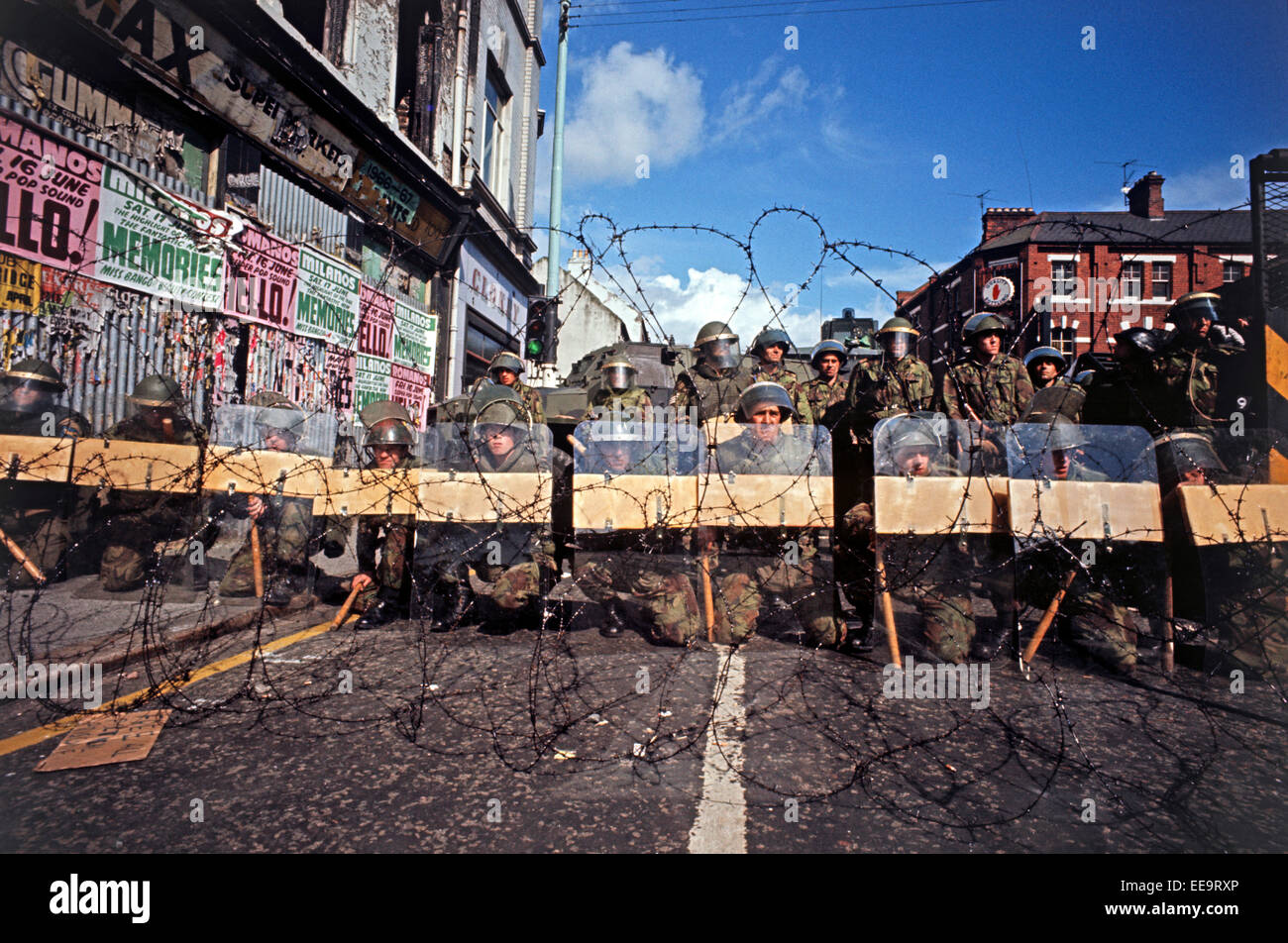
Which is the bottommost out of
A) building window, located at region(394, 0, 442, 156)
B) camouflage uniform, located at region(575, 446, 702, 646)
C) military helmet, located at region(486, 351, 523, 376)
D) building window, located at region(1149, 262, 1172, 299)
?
camouflage uniform, located at region(575, 446, 702, 646)

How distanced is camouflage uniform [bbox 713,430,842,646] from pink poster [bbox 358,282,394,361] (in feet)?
29.2

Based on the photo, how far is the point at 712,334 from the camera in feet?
23.3

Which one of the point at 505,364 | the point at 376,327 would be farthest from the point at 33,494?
the point at 376,327

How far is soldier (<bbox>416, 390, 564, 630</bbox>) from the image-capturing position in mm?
4117

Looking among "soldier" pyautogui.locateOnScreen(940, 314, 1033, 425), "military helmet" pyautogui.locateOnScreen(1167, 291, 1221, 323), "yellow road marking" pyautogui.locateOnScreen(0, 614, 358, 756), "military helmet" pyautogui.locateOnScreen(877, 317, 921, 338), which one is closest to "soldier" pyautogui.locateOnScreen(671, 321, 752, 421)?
"military helmet" pyautogui.locateOnScreen(877, 317, 921, 338)

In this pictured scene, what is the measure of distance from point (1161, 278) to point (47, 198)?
36538 mm

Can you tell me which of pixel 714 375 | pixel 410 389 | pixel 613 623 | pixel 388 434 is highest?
pixel 410 389

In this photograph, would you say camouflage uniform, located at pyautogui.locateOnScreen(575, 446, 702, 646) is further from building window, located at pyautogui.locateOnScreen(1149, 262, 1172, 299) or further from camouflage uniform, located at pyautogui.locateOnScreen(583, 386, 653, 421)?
building window, located at pyautogui.locateOnScreen(1149, 262, 1172, 299)

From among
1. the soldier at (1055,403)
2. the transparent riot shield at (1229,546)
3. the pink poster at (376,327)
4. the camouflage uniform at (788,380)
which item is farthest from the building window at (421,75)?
the transparent riot shield at (1229,546)

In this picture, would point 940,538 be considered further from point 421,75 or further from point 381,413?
point 421,75

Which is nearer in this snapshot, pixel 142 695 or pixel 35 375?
pixel 142 695

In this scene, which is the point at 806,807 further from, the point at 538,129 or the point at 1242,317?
the point at 538,129

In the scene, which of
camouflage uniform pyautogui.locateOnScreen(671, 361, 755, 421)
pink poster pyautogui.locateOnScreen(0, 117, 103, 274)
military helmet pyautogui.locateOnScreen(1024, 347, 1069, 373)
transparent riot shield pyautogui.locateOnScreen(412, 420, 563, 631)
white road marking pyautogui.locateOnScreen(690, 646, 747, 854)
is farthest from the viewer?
military helmet pyautogui.locateOnScreen(1024, 347, 1069, 373)

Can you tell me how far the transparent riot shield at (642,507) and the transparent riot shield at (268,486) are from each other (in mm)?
1832
